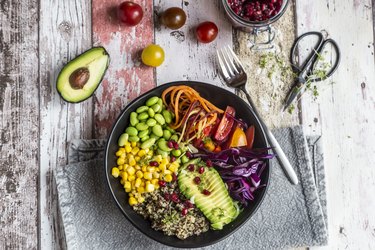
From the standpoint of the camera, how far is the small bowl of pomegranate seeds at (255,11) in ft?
7.18

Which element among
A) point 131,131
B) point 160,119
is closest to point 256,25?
point 160,119

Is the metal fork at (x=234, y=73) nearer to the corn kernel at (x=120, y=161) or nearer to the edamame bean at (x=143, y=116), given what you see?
the edamame bean at (x=143, y=116)

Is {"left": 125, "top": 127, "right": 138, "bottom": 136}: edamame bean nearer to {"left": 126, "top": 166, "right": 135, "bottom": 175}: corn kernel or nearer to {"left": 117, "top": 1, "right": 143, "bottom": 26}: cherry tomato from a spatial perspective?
{"left": 126, "top": 166, "right": 135, "bottom": 175}: corn kernel

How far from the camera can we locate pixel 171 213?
6.67 feet

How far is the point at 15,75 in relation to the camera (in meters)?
2.27

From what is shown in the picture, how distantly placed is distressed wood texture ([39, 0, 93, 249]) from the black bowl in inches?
9.7

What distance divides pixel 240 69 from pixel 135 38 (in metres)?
0.45

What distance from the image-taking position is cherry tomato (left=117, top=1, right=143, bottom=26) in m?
2.21

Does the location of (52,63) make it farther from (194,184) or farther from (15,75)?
(194,184)

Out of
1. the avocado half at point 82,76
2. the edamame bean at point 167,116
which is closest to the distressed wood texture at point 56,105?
the avocado half at point 82,76

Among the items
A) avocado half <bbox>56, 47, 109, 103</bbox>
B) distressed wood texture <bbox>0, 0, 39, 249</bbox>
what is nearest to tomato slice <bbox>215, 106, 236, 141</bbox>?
avocado half <bbox>56, 47, 109, 103</bbox>

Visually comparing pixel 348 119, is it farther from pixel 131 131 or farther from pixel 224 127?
pixel 131 131

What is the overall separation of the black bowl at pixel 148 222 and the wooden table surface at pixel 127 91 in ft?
0.69

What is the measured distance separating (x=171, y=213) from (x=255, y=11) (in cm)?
85
